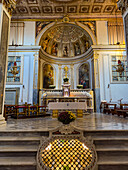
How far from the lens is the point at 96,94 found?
40.3 feet

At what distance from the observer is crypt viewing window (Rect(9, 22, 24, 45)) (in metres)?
13.5

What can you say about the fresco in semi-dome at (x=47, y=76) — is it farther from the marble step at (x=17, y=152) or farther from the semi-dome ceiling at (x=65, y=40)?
the marble step at (x=17, y=152)

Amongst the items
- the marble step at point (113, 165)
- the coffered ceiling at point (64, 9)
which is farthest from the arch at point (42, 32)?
the marble step at point (113, 165)

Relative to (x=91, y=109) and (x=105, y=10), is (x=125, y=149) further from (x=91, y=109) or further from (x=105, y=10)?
(x=105, y=10)

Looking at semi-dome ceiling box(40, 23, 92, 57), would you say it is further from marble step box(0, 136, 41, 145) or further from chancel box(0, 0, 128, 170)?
marble step box(0, 136, 41, 145)

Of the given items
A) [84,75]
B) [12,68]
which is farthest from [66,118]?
[84,75]

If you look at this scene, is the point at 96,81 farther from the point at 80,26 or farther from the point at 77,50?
the point at 80,26

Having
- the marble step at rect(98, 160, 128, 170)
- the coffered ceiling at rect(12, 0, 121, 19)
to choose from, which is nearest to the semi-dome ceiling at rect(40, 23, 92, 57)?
the coffered ceiling at rect(12, 0, 121, 19)

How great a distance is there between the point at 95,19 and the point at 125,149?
45.1 ft

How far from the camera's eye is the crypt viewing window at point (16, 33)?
1345cm

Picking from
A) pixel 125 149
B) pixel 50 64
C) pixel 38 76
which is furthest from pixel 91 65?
pixel 125 149

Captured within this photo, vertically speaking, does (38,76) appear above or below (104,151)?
above

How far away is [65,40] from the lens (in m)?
15.4

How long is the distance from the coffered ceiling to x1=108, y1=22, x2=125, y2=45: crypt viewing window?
1.07 metres
